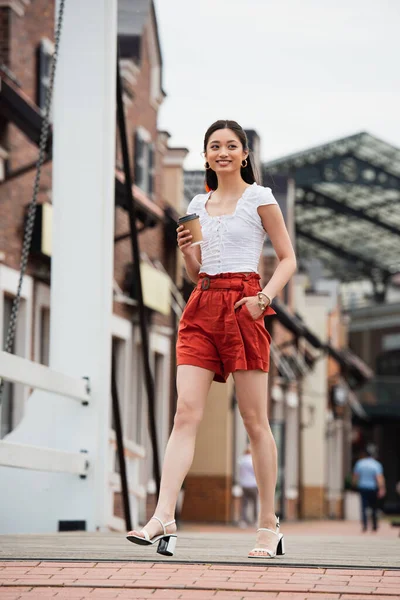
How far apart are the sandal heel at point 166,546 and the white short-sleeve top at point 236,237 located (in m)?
1.09

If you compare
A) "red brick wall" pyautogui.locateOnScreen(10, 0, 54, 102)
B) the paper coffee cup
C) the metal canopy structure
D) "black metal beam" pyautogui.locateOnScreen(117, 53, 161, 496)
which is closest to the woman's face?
the paper coffee cup

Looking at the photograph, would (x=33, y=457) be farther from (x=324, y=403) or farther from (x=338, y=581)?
(x=324, y=403)

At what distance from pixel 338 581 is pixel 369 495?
2191 centimetres

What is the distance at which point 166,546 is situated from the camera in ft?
17.9

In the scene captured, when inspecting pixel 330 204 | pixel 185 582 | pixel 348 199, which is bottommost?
pixel 185 582

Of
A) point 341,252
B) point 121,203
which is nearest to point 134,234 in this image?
point 121,203

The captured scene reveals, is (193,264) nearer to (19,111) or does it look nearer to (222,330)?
(222,330)

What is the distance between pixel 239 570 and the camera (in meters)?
5.06

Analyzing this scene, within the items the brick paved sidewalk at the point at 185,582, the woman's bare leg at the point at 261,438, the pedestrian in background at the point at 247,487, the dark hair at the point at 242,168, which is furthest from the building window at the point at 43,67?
the brick paved sidewalk at the point at 185,582

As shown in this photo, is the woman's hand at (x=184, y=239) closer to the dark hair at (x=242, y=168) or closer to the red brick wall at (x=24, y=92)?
the dark hair at (x=242, y=168)

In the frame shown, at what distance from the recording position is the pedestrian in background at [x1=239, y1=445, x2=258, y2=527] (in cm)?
2477

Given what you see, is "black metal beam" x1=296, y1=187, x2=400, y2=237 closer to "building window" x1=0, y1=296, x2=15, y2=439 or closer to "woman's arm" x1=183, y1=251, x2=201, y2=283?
"building window" x1=0, y1=296, x2=15, y2=439

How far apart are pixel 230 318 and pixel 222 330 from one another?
0.06 meters

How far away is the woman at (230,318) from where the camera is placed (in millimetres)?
5645
